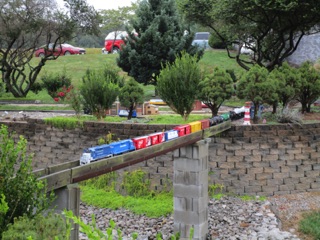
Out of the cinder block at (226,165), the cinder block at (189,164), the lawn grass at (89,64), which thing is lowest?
the cinder block at (226,165)

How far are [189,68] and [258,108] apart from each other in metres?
2.71

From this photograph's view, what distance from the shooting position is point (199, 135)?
13023mm

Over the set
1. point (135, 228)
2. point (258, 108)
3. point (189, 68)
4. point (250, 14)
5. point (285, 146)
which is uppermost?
point (250, 14)

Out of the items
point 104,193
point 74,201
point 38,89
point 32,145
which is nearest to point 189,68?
point 104,193

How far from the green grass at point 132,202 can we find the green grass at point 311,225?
3.90m

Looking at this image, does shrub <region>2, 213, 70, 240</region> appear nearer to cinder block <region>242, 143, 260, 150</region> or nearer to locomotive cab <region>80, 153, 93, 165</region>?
locomotive cab <region>80, 153, 93, 165</region>

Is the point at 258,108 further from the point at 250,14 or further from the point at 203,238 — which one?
the point at 250,14

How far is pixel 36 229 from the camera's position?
5574 mm

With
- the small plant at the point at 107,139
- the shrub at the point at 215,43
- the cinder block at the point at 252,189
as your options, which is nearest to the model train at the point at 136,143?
the cinder block at the point at 252,189

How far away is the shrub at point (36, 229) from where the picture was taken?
17.4 ft

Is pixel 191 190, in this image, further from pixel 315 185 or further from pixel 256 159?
pixel 315 185

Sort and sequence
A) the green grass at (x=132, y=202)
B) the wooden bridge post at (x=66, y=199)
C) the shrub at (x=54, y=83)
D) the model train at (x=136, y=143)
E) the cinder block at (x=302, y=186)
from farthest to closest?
the shrub at (x=54, y=83) < the cinder block at (x=302, y=186) < the green grass at (x=132, y=202) < the model train at (x=136, y=143) < the wooden bridge post at (x=66, y=199)

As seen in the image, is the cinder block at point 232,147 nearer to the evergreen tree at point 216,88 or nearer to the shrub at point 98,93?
the evergreen tree at point 216,88

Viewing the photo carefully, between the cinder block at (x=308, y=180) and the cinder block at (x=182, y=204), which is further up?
the cinder block at (x=308, y=180)
